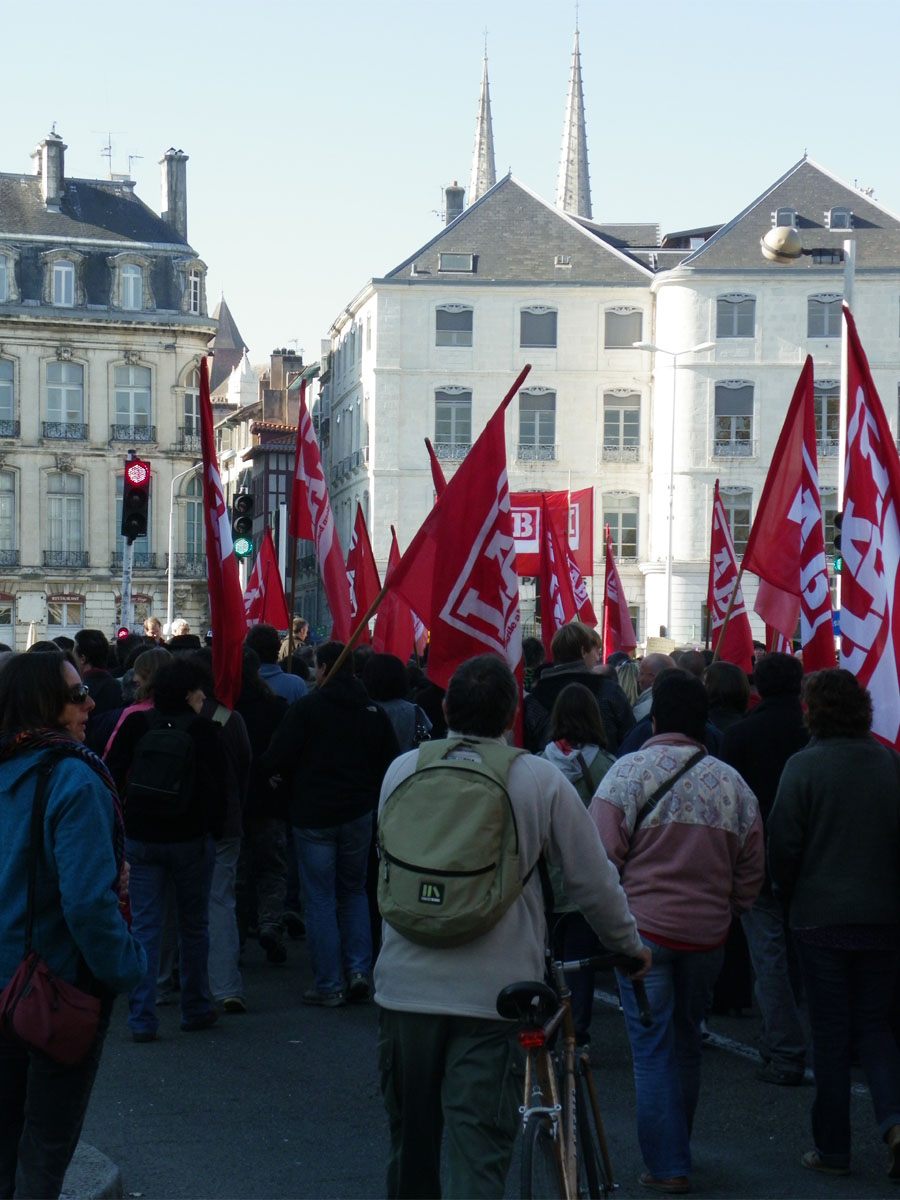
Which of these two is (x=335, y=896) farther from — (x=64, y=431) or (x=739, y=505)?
(x=64, y=431)

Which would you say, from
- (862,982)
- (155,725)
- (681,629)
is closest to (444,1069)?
(862,982)

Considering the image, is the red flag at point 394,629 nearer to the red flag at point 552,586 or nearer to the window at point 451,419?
the red flag at point 552,586

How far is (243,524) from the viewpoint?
23.3m

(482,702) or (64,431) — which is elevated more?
(64,431)

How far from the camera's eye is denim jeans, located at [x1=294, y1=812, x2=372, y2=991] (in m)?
9.53

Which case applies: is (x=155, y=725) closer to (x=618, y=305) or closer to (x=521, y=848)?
(x=521, y=848)

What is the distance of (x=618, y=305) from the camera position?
59938 millimetres

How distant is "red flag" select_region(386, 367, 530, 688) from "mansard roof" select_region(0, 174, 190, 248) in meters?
58.9

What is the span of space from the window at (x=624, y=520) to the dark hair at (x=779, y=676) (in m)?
51.5

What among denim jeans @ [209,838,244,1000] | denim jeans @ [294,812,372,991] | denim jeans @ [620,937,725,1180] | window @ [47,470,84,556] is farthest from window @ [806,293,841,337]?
denim jeans @ [620,937,725,1180]

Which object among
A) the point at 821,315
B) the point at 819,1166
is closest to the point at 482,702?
the point at 819,1166

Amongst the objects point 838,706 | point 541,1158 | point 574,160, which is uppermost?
point 574,160

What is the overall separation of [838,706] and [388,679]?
14.6ft

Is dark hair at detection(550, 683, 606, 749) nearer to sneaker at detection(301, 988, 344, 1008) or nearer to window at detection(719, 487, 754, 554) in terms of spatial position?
sneaker at detection(301, 988, 344, 1008)
